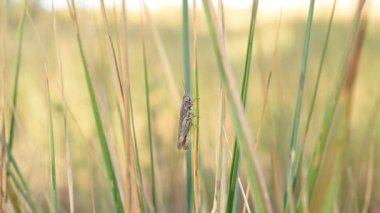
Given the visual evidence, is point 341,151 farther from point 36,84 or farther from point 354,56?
point 36,84

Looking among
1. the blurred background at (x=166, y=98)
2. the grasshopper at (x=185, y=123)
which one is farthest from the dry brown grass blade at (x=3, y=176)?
the grasshopper at (x=185, y=123)

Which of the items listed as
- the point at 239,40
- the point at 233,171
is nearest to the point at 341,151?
the point at 233,171

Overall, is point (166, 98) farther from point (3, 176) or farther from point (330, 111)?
point (330, 111)

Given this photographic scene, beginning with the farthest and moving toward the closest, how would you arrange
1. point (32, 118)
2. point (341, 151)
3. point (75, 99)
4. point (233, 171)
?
point (75, 99)
point (32, 118)
point (233, 171)
point (341, 151)

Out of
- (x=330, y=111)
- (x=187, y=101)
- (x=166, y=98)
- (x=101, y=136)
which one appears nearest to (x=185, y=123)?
(x=187, y=101)

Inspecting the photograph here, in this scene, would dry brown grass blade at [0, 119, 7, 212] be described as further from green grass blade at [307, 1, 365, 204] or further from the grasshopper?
green grass blade at [307, 1, 365, 204]

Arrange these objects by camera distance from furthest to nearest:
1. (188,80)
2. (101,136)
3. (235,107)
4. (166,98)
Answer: (166,98) < (188,80) < (101,136) < (235,107)
